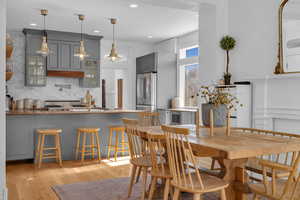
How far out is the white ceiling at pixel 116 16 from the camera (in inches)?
197

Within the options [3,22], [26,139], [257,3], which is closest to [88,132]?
[26,139]

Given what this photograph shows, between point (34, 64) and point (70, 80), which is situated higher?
point (34, 64)

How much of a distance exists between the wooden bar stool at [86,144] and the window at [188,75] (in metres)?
3.02

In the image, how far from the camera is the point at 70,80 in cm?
803

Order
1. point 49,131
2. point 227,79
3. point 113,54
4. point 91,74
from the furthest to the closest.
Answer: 1. point 91,74
2. point 113,54
3. point 49,131
4. point 227,79

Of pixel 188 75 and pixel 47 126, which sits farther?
pixel 188 75

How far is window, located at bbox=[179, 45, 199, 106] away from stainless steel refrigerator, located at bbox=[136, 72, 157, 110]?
76cm

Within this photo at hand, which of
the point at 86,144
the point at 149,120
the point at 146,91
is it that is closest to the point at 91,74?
the point at 146,91

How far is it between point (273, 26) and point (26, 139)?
14.4 ft

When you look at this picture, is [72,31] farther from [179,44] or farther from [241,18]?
[241,18]

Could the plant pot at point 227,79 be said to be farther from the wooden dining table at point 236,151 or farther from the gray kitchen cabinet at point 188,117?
the gray kitchen cabinet at point 188,117

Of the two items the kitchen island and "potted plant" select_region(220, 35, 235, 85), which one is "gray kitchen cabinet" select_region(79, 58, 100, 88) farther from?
"potted plant" select_region(220, 35, 235, 85)

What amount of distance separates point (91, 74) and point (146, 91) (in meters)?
1.61

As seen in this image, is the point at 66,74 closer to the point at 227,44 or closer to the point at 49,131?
the point at 49,131
